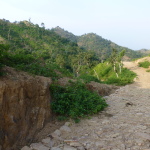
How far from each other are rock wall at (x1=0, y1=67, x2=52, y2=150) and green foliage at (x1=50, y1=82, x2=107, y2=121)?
1.68 feet

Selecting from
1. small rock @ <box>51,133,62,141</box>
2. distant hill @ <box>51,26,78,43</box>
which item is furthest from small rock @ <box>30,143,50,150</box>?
distant hill @ <box>51,26,78,43</box>

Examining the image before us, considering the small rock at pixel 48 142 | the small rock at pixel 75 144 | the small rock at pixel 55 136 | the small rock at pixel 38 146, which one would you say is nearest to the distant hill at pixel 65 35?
the small rock at pixel 55 136

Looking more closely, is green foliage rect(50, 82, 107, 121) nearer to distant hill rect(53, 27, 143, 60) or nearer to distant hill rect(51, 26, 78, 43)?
distant hill rect(53, 27, 143, 60)

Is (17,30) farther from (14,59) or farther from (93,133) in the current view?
(93,133)

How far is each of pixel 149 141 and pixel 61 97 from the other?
10.5ft

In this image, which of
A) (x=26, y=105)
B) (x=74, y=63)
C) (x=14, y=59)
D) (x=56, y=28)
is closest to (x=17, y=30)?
(x=74, y=63)

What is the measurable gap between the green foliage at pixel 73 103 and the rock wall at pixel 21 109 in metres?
0.51

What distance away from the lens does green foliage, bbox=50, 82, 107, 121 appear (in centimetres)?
577

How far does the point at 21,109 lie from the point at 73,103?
2.21 meters

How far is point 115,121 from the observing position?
5.79 meters

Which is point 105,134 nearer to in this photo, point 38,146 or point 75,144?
point 75,144

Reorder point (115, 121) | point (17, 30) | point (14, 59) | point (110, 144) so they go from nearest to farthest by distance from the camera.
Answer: point (110, 144) → point (115, 121) → point (14, 59) → point (17, 30)

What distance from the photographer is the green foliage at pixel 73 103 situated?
5770mm

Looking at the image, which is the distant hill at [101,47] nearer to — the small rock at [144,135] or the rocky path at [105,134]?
the rocky path at [105,134]
